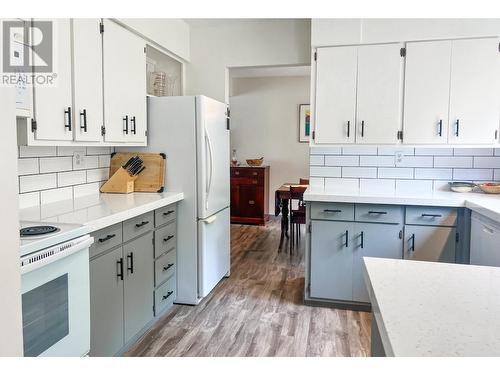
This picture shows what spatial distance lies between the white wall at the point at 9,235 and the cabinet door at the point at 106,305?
98 cm

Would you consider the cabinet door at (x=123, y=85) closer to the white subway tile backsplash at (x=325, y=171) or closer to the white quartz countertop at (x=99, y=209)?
the white quartz countertop at (x=99, y=209)

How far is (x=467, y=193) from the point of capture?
312 cm

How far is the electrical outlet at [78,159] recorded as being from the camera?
2788 millimetres

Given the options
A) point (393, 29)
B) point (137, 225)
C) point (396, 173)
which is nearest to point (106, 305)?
point (137, 225)

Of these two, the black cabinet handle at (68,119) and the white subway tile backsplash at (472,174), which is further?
the white subway tile backsplash at (472,174)

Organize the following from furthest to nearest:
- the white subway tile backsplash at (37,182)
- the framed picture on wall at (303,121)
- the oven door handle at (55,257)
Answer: the framed picture on wall at (303,121), the white subway tile backsplash at (37,182), the oven door handle at (55,257)

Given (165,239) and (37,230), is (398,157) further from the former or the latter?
(37,230)

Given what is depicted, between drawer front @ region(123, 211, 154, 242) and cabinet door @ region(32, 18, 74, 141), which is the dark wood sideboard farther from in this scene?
cabinet door @ region(32, 18, 74, 141)

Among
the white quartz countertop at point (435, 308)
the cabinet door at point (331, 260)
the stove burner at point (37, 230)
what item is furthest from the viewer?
the cabinet door at point (331, 260)

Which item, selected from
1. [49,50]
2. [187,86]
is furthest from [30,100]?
[187,86]

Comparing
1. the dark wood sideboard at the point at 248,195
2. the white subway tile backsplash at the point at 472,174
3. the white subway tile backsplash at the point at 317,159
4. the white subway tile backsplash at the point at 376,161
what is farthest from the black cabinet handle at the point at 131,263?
the dark wood sideboard at the point at 248,195

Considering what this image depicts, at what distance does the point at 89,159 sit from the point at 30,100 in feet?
3.39

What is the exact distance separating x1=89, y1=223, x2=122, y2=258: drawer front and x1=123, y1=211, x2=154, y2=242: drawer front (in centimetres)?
7

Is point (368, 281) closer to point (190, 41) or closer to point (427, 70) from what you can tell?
point (427, 70)
